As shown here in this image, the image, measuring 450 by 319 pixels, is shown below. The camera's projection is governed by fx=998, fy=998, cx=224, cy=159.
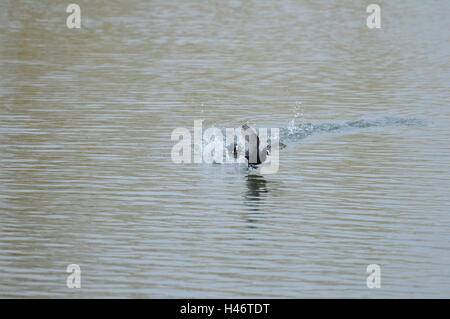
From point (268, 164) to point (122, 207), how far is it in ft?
8.88

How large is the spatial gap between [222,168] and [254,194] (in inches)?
56.5

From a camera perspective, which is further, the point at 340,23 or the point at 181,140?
the point at 340,23

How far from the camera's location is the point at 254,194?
463 inches

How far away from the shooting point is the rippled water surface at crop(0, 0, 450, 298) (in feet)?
30.1

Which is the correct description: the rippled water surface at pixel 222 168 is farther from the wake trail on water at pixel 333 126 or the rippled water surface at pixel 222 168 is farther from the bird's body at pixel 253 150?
the bird's body at pixel 253 150

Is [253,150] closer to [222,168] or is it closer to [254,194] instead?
[222,168]

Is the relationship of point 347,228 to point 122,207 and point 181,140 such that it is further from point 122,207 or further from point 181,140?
point 181,140

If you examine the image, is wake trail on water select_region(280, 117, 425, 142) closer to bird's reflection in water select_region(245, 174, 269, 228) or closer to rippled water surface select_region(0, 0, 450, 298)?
rippled water surface select_region(0, 0, 450, 298)

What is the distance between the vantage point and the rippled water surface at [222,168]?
9177 mm

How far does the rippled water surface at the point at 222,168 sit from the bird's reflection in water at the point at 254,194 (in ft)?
A: 0.08

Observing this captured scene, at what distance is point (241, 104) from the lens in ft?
56.0

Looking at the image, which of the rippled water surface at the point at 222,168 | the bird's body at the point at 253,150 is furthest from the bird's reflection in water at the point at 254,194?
the bird's body at the point at 253,150
